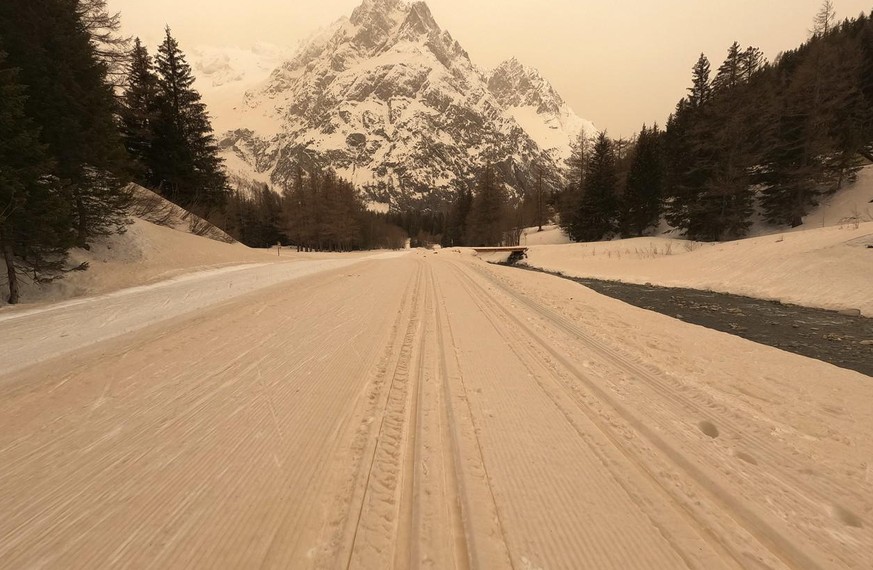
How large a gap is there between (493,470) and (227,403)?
2383 millimetres

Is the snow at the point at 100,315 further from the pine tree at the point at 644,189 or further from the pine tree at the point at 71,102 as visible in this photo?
the pine tree at the point at 644,189

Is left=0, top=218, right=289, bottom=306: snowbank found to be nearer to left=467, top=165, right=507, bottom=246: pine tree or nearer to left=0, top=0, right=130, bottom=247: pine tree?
left=0, top=0, right=130, bottom=247: pine tree

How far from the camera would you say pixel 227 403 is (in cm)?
312

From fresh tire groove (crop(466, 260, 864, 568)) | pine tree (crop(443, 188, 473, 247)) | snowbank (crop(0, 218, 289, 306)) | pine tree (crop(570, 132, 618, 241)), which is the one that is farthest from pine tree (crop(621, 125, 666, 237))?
fresh tire groove (crop(466, 260, 864, 568))

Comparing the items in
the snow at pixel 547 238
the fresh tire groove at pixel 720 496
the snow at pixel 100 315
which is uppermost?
the snow at pixel 547 238

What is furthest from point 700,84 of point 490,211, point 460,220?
point 460,220

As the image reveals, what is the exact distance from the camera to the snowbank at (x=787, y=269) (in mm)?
9055

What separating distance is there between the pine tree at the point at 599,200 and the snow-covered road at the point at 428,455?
38681mm

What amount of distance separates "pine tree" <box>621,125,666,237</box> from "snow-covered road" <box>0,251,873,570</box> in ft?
120

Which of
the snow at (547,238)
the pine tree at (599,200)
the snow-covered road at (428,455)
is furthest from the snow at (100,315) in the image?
the snow at (547,238)

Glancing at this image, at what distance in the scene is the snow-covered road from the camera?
1.70 metres

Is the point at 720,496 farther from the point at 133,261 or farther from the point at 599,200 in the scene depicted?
the point at 599,200

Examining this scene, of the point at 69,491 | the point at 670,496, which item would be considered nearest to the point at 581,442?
the point at 670,496

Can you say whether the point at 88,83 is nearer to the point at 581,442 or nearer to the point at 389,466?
the point at 389,466
